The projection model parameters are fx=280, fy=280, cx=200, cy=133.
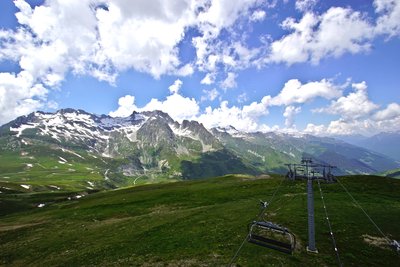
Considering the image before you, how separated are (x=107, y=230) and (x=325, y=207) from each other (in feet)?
129

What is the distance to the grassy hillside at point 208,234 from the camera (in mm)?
30359

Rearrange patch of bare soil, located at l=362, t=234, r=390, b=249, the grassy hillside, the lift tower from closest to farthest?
the lift tower
the grassy hillside
patch of bare soil, located at l=362, t=234, r=390, b=249

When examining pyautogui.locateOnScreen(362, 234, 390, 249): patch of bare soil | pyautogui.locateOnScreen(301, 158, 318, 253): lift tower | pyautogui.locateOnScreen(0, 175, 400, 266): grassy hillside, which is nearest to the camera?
pyautogui.locateOnScreen(301, 158, 318, 253): lift tower

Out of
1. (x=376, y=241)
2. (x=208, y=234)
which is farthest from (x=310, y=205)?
(x=208, y=234)

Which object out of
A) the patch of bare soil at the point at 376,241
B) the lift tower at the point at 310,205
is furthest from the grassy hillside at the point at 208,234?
the lift tower at the point at 310,205

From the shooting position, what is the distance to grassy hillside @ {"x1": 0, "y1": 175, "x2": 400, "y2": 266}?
1195 inches

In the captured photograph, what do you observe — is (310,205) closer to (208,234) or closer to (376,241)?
(376,241)

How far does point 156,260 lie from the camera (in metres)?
31.4

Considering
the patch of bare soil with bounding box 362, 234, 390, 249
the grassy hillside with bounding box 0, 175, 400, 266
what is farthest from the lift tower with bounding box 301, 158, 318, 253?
the patch of bare soil with bounding box 362, 234, 390, 249

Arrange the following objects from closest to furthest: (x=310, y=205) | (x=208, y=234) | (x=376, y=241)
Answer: (x=310, y=205), (x=376, y=241), (x=208, y=234)

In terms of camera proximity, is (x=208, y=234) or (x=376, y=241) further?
(x=208, y=234)

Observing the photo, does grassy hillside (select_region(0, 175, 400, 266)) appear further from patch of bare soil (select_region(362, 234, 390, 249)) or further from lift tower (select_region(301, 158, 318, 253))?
lift tower (select_region(301, 158, 318, 253))

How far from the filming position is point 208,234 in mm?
38844

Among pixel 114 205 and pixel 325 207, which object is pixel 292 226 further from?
pixel 114 205
